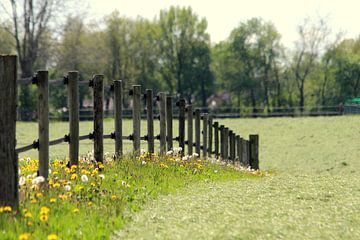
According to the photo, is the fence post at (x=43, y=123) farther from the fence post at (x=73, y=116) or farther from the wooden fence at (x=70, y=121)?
the fence post at (x=73, y=116)

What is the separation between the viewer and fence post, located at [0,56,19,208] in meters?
7.55

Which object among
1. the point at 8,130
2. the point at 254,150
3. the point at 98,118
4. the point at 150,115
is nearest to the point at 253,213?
the point at 8,130

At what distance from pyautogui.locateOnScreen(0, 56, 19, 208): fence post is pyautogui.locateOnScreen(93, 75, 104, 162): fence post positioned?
3927 mm

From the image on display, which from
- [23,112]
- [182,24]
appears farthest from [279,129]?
[182,24]

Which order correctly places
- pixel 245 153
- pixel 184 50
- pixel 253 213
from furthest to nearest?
1. pixel 184 50
2. pixel 245 153
3. pixel 253 213

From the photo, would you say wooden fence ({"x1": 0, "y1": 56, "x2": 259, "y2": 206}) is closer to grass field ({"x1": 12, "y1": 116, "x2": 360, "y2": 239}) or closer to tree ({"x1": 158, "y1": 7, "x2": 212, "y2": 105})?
grass field ({"x1": 12, "y1": 116, "x2": 360, "y2": 239})

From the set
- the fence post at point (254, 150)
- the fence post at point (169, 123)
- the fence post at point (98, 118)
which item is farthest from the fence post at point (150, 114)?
the fence post at point (254, 150)

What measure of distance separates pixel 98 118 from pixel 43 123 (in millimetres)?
2554

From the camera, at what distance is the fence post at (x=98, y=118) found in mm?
11617

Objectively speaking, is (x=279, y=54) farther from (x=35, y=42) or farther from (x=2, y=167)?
(x=2, y=167)

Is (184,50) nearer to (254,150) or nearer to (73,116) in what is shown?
(254,150)

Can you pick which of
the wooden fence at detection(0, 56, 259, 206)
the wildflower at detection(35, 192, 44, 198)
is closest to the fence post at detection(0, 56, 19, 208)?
the wooden fence at detection(0, 56, 259, 206)

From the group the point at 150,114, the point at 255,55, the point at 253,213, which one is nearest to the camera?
the point at 253,213

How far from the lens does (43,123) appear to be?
9.16 metres
